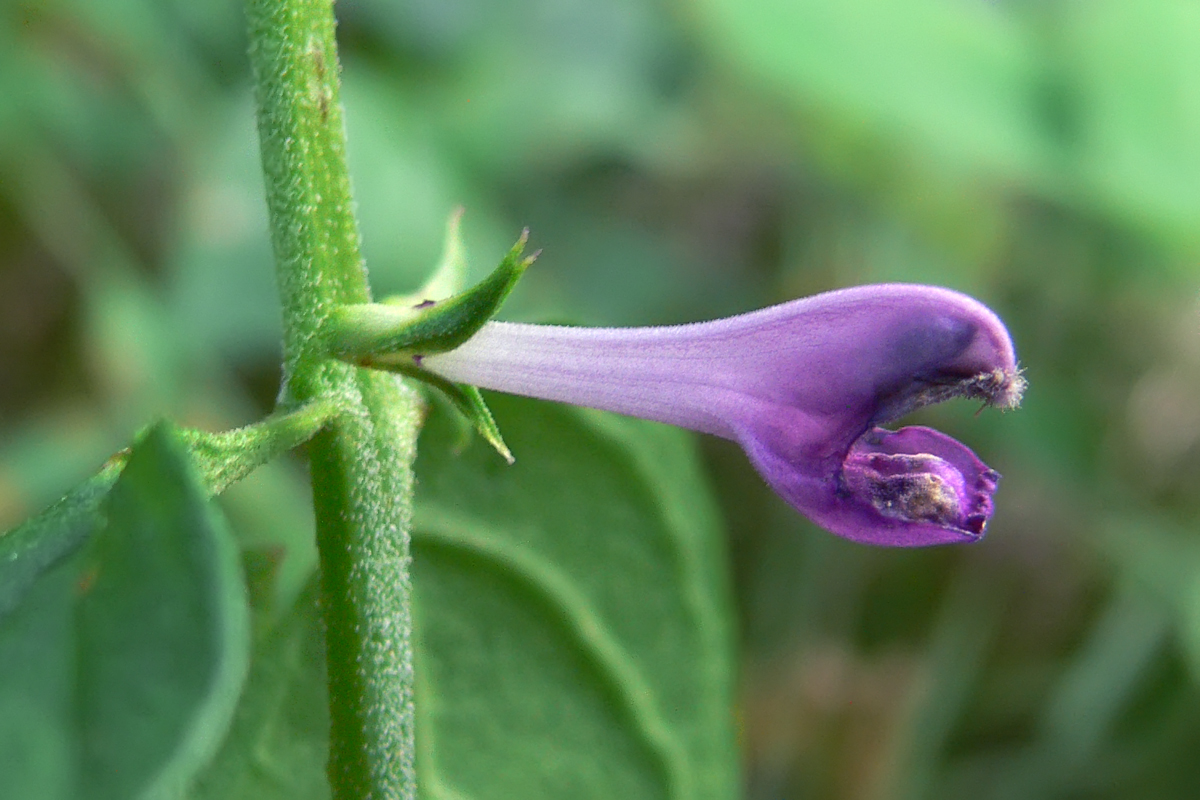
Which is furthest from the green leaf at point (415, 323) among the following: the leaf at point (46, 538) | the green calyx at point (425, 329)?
the leaf at point (46, 538)

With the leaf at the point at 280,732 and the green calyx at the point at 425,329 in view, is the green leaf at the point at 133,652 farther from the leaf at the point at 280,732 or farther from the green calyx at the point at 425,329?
the leaf at the point at 280,732

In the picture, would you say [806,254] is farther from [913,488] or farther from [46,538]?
[46,538]

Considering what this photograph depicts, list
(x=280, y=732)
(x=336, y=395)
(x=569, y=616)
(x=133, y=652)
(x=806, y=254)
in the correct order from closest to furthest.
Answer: (x=133, y=652)
(x=336, y=395)
(x=280, y=732)
(x=569, y=616)
(x=806, y=254)

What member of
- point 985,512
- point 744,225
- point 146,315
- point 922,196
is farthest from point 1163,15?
point 985,512

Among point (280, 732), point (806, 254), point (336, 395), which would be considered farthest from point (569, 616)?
point (806, 254)

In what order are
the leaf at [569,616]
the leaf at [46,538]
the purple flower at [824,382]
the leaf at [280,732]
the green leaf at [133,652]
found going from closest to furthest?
the green leaf at [133,652] < the leaf at [46,538] < the purple flower at [824,382] < the leaf at [280,732] < the leaf at [569,616]

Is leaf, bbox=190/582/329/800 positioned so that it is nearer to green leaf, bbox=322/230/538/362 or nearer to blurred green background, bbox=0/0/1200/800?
green leaf, bbox=322/230/538/362

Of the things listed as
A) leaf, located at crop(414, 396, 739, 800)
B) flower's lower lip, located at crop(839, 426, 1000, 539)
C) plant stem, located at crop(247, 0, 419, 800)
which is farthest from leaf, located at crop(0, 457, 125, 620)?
leaf, located at crop(414, 396, 739, 800)
